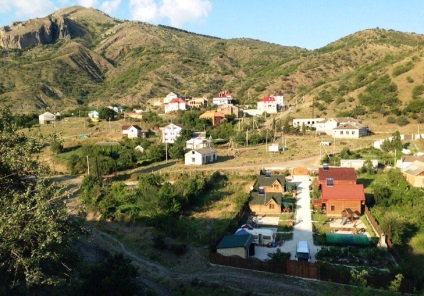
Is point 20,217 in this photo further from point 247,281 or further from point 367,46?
point 367,46

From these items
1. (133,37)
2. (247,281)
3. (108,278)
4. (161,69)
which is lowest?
(247,281)

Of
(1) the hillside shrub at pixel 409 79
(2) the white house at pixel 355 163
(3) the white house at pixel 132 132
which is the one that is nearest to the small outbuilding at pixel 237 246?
(2) the white house at pixel 355 163

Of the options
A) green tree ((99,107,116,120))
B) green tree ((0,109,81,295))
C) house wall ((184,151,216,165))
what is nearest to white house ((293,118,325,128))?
house wall ((184,151,216,165))

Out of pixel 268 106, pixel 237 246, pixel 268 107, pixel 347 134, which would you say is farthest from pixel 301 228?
pixel 268 106

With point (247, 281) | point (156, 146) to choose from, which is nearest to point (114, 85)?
point (156, 146)

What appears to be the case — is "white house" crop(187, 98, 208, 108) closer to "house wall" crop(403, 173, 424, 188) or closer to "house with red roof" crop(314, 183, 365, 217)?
"house wall" crop(403, 173, 424, 188)

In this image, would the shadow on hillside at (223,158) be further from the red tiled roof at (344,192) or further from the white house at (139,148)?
the red tiled roof at (344,192)

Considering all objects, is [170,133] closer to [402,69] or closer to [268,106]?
[268,106]
